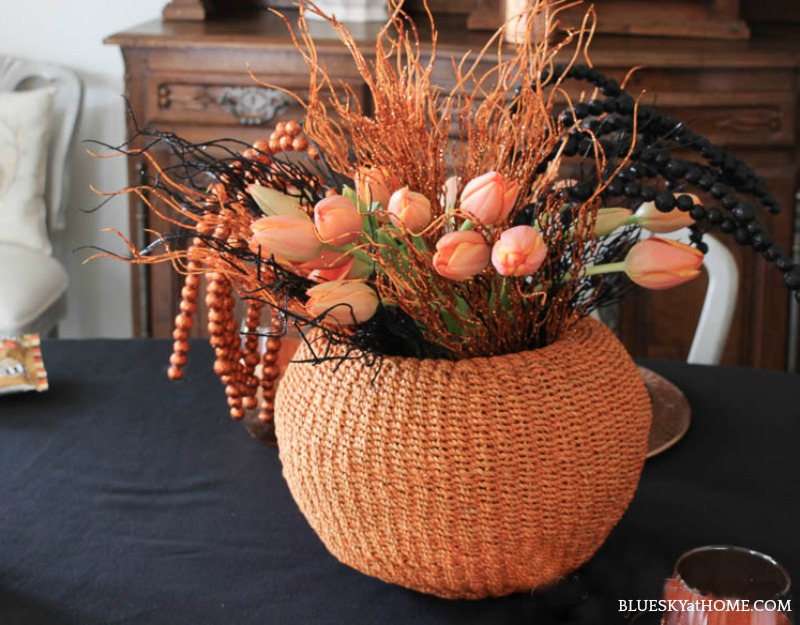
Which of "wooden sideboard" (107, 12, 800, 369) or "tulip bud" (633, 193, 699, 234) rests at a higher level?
"tulip bud" (633, 193, 699, 234)

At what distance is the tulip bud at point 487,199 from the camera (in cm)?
66

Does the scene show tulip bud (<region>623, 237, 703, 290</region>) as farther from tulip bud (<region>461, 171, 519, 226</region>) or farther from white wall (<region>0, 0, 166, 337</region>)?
white wall (<region>0, 0, 166, 337</region>)

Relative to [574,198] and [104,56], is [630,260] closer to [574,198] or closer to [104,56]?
[574,198]

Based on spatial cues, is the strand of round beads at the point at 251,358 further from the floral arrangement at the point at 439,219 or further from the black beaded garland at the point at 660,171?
the black beaded garland at the point at 660,171

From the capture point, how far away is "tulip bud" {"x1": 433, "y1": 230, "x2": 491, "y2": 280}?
656 millimetres

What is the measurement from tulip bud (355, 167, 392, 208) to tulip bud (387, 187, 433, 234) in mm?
38

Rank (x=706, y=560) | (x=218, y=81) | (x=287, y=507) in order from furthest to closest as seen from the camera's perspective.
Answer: (x=218, y=81) → (x=287, y=507) → (x=706, y=560)

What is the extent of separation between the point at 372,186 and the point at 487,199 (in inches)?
4.0

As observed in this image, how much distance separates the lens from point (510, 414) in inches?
28.2

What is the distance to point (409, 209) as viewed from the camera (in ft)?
2.22

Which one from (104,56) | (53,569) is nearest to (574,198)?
(53,569)

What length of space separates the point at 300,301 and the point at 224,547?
255 mm

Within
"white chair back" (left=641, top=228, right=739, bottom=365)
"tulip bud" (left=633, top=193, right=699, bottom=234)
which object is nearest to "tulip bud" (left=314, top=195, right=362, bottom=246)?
"tulip bud" (left=633, top=193, right=699, bottom=234)

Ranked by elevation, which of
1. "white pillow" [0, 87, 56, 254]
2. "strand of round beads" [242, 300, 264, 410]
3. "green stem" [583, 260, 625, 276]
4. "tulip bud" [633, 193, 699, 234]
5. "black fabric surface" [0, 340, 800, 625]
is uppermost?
"tulip bud" [633, 193, 699, 234]
